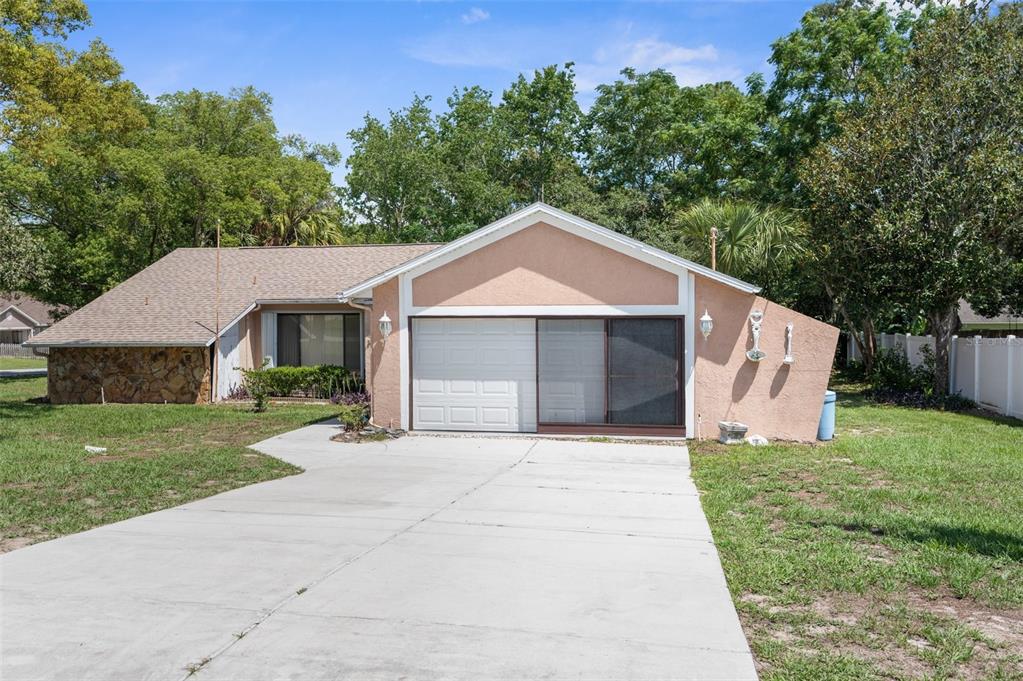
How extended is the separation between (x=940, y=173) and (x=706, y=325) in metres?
7.74

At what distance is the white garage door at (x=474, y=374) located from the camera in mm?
14172

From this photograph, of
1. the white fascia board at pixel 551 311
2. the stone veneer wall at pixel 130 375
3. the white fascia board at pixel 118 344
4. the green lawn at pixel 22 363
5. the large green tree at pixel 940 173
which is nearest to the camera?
the white fascia board at pixel 551 311

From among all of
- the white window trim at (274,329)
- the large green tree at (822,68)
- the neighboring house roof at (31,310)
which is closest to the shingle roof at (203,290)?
the white window trim at (274,329)

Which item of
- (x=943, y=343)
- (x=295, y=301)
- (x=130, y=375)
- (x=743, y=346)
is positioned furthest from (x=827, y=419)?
(x=130, y=375)

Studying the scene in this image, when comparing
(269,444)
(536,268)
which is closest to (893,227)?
(536,268)

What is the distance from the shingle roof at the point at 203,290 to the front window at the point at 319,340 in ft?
2.86

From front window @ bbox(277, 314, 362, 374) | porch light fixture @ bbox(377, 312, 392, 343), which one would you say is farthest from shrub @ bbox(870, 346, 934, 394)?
front window @ bbox(277, 314, 362, 374)

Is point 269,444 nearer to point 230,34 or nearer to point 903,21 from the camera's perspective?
point 230,34

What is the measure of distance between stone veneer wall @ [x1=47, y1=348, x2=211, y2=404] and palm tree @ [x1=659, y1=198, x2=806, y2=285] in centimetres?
1362

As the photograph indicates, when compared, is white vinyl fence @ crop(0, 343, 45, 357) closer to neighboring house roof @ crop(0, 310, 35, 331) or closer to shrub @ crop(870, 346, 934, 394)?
neighboring house roof @ crop(0, 310, 35, 331)

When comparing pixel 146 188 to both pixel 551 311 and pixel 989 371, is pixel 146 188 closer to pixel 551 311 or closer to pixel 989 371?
pixel 551 311

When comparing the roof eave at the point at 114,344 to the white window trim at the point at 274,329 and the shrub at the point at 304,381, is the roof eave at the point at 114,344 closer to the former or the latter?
the shrub at the point at 304,381

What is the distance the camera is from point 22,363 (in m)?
42.6

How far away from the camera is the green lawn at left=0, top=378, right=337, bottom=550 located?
8.15m
